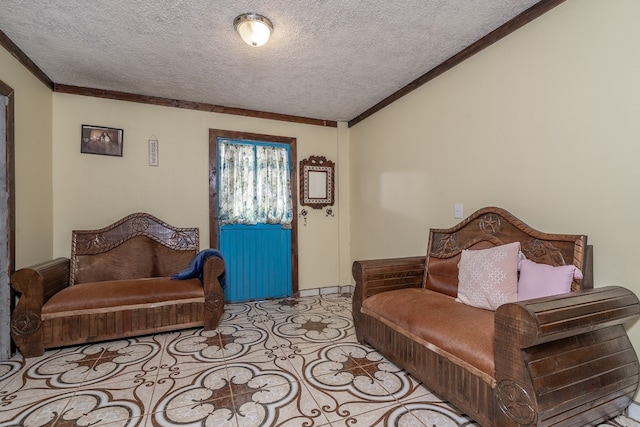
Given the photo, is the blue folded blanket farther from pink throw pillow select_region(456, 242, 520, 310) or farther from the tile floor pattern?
pink throw pillow select_region(456, 242, 520, 310)

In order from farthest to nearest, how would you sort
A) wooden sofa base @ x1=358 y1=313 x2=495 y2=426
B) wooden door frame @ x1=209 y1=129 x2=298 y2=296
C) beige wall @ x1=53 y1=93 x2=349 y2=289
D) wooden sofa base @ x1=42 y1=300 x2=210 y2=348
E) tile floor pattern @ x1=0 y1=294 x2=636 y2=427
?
wooden door frame @ x1=209 y1=129 x2=298 y2=296, beige wall @ x1=53 y1=93 x2=349 y2=289, wooden sofa base @ x1=42 y1=300 x2=210 y2=348, tile floor pattern @ x1=0 y1=294 x2=636 y2=427, wooden sofa base @ x1=358 y1=313 x2=495 y2=426

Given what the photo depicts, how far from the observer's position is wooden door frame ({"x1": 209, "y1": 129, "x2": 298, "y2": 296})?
12.3ft

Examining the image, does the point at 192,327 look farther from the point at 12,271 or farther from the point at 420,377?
the point at 420,377

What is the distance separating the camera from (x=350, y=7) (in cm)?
202

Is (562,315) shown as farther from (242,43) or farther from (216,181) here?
(216,181)

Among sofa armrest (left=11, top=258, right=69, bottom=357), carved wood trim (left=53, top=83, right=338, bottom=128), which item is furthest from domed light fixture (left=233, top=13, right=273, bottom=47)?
sofa armrest (left=11, top=258, right=69, bottom=357)

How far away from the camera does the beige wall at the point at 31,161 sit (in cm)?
248

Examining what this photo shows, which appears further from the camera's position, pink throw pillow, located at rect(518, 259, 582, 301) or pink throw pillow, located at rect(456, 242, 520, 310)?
pink throw pillow, located at rect(456, 242, 520, 310)

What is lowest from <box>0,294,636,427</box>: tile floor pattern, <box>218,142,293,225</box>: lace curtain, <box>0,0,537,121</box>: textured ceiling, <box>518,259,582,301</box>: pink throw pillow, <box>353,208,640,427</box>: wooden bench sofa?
<box>0,294,636,427</box>: tile floor pattern

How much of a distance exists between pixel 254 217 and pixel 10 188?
7.27 ft

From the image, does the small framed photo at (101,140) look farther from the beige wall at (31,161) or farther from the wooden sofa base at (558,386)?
the wooden sofa base at (558,386)

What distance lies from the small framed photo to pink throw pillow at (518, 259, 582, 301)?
12.9 feet

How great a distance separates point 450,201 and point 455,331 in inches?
55.2

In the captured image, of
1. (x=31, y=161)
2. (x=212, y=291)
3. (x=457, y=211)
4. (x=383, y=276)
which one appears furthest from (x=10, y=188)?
(x=457, y=211)
